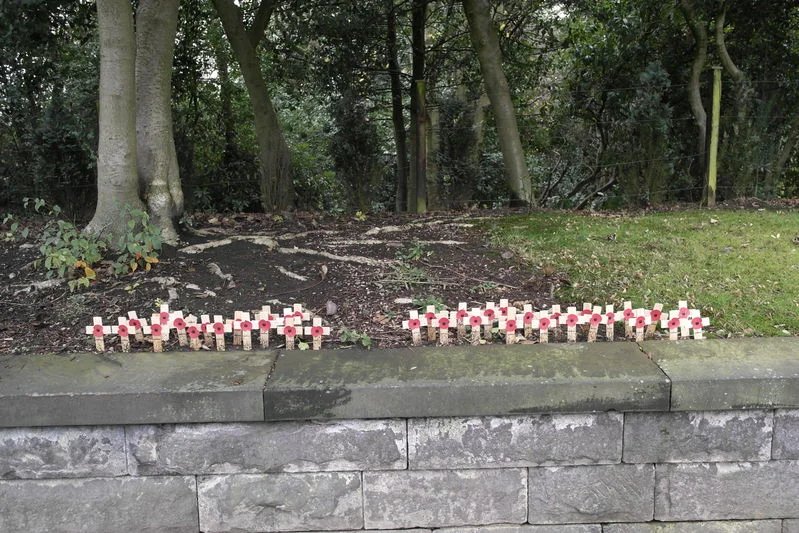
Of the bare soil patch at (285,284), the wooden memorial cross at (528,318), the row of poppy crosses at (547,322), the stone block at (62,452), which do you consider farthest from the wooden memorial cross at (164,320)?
the wooden memorial cross at (528,318)

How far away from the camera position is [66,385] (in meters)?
2.74

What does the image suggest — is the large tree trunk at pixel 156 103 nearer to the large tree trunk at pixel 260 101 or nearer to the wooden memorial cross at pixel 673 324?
the large tree trunk at pixel 260 101

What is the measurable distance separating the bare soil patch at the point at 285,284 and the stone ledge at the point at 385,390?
56 centimetres

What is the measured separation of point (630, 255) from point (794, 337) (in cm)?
171

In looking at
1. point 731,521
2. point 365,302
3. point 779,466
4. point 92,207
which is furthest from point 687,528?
point 92,207

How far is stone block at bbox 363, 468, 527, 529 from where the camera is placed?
2.83 metres

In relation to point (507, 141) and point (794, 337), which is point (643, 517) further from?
point (507, 141)

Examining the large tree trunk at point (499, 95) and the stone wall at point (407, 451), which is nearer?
the stone wall at point (407, 451)

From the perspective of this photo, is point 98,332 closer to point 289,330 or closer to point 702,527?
point 289,330

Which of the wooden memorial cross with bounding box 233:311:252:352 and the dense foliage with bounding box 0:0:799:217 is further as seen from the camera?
the dense foliage with bounding box 0:0:799:217

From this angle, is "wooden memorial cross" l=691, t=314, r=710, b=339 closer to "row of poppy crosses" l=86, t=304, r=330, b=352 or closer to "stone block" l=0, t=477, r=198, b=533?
"row of poppy crosses" l=86, t=304, r=330, b=352

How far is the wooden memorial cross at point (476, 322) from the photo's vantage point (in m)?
3.30

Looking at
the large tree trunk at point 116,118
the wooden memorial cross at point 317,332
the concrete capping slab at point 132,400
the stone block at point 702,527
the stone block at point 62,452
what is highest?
the large tree trunk at point 116,118

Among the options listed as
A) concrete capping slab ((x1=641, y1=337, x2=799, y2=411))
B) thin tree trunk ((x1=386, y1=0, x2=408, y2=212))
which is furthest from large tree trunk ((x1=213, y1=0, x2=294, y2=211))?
concrete capping slab ((x1=641, y1=337, x2=799, y2=411))
